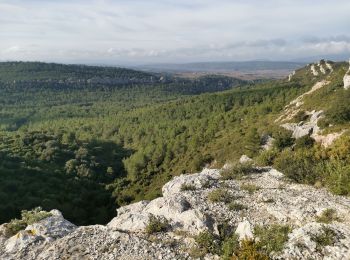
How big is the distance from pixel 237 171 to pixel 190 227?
38.6ft

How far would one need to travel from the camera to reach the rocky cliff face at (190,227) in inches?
866

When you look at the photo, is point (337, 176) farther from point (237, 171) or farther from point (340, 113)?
point (340, 113)

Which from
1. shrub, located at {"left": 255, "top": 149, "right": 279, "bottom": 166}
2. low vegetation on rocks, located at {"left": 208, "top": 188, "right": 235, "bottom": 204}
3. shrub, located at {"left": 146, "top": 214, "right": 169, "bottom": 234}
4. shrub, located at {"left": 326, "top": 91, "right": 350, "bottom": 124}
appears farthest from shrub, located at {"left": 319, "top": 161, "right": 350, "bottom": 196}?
shrub, located at {"left": 326, "top": 91, "right": 350, "bottom": 124}

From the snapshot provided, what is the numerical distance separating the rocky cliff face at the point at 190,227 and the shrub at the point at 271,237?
0.30 metres

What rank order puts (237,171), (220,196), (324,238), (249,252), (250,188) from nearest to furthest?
(249,252) → (324,238) → (220,196) → (250,188) → (237,171)

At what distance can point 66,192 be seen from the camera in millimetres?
82562

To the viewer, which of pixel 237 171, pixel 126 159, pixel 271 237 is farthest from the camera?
pixel 126 159

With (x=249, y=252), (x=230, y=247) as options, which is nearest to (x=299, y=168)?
(x=230, y=247)

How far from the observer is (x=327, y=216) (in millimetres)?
24281

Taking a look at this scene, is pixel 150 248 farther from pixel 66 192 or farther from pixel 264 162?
pixel 66 192

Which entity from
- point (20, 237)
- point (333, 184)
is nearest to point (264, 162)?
point (333, 184)

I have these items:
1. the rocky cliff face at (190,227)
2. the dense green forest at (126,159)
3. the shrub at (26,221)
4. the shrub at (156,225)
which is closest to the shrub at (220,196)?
the rocky cliff face at (190,227)

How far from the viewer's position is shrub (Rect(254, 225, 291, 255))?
2122 cm

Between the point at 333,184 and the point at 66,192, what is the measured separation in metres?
64.2
